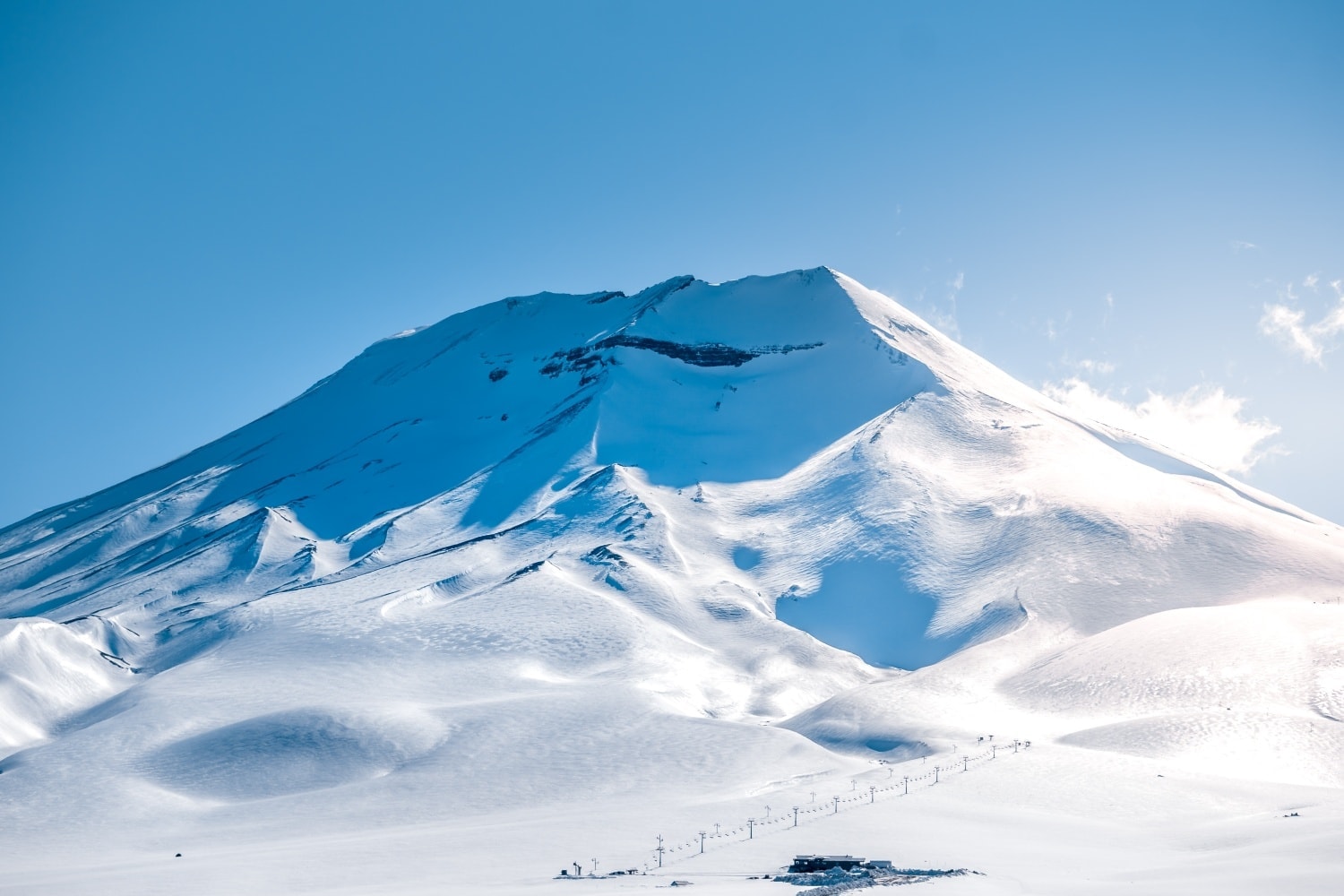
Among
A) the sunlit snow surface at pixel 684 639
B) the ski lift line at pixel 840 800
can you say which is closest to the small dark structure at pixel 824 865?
the sunlit snow surface at pixel 684 639

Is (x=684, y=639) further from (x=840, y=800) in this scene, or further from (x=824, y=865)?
(x=824, y=865)

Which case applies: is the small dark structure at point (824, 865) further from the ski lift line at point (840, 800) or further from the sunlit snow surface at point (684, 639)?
the ski lift line at point (840, 800)

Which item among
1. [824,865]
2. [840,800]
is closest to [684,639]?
[840,800]

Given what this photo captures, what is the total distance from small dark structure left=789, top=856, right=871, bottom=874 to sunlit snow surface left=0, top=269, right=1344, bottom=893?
1.69 meters

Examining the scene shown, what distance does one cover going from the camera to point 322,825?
6562 cm

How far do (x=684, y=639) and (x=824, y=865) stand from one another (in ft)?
169

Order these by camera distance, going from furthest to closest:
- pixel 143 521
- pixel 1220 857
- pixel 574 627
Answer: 1. pixel 143 521
2. pixel 574 627
3. pixel 1220 857

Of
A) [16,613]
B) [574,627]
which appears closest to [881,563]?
[574,627]

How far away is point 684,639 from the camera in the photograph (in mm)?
99062

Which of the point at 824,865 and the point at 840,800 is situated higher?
the point at 840,800

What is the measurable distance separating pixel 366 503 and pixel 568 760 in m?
78.8

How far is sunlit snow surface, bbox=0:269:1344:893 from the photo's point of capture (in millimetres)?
55844

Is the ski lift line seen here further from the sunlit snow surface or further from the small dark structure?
the small dark structure

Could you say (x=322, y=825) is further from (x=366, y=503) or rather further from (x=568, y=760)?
(x=366, y=503)
